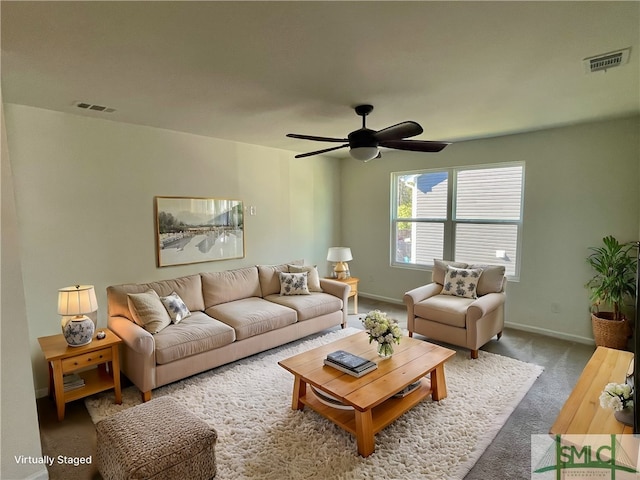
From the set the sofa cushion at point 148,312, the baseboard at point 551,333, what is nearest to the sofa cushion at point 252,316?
the sofa cushion at point 148,312

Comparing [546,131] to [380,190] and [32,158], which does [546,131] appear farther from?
[32,158]

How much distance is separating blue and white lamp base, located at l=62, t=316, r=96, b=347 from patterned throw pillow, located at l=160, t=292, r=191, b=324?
2.37 ft

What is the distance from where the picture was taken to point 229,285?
4230mm

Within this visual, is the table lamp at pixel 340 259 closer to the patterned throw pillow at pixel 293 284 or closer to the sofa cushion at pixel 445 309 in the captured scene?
the patterned throw pillow at pixel 293 284

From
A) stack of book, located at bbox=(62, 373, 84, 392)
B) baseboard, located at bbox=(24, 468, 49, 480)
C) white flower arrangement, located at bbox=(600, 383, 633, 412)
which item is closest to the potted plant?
white flower arrangement, located at bbox=(600, 383, 633, 412)

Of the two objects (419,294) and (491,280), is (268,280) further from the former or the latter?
(491,280)

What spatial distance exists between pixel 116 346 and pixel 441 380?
9.10 ft

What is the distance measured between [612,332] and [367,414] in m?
3.06

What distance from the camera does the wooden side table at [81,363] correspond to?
259cm

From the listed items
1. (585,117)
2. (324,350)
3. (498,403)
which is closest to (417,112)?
(585,117)

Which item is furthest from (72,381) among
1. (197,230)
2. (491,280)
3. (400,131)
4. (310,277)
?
(491,280)

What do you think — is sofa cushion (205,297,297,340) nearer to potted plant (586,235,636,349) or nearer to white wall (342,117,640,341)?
white wall (342,117,640,341)

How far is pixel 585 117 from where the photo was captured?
11.8 feet

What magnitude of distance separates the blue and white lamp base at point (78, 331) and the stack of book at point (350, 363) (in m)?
1.97
